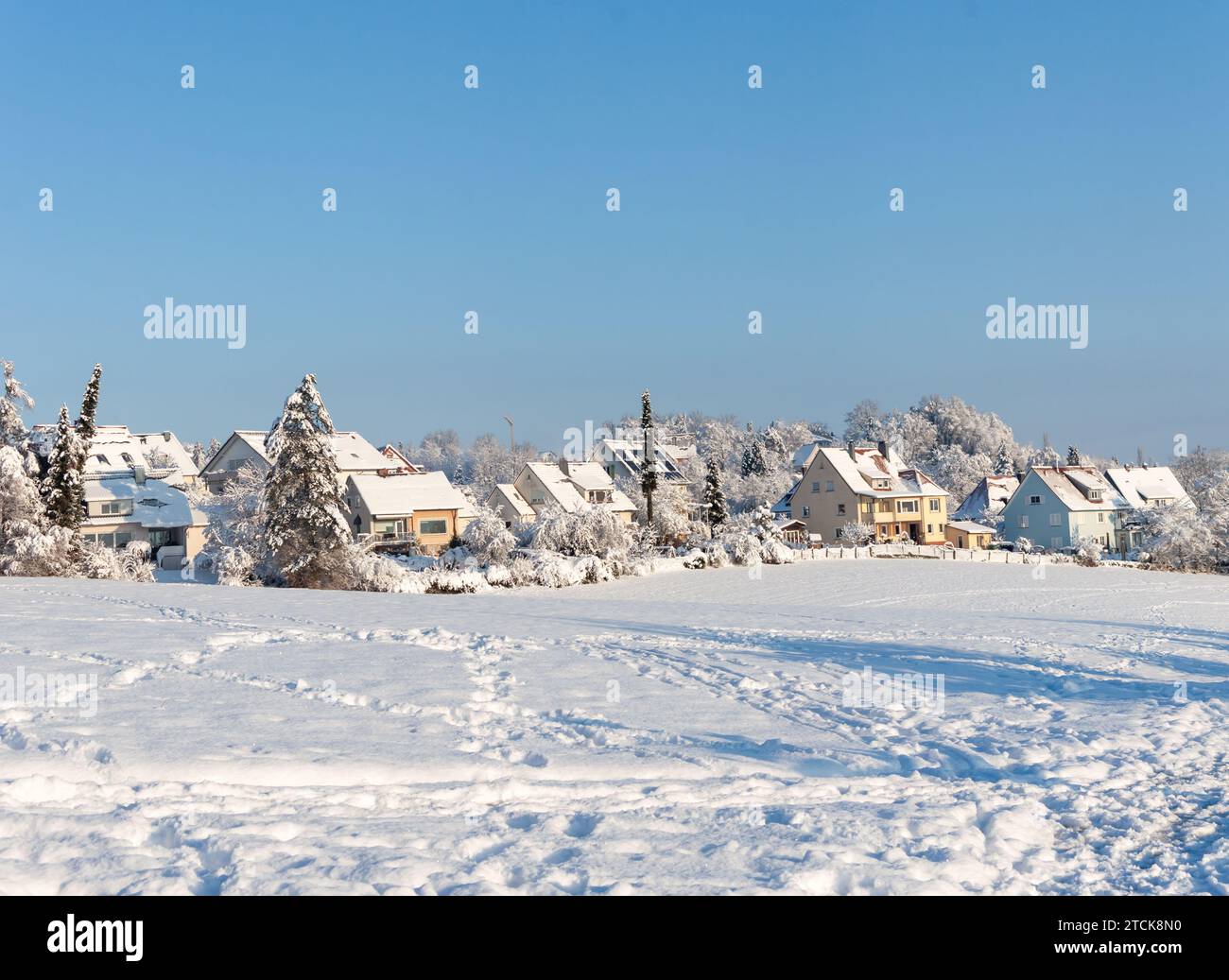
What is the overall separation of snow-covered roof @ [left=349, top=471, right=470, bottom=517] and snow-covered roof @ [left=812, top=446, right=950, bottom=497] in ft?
101

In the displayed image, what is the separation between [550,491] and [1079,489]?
43080mm

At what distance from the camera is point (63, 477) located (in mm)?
39844

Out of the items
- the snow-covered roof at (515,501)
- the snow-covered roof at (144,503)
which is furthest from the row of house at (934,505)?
the snow-covered roof at (144,503)

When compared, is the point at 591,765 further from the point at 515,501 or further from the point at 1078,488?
the point at 1078,488

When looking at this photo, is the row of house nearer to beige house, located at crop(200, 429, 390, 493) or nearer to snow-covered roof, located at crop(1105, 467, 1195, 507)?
snow-covered roof, located at crop(1105, 467, 1195, 507)

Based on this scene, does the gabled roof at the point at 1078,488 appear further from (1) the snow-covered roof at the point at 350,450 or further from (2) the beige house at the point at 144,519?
(2) the beige house at the point at 144,519

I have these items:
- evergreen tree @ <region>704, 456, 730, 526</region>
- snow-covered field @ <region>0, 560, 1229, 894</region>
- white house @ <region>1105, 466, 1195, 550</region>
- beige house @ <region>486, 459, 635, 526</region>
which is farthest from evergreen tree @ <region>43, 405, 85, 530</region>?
white house @ <region>1105, 466, 1195, 550</region>

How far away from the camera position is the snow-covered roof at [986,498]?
89438 millimetres

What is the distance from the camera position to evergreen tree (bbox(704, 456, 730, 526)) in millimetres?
70250
